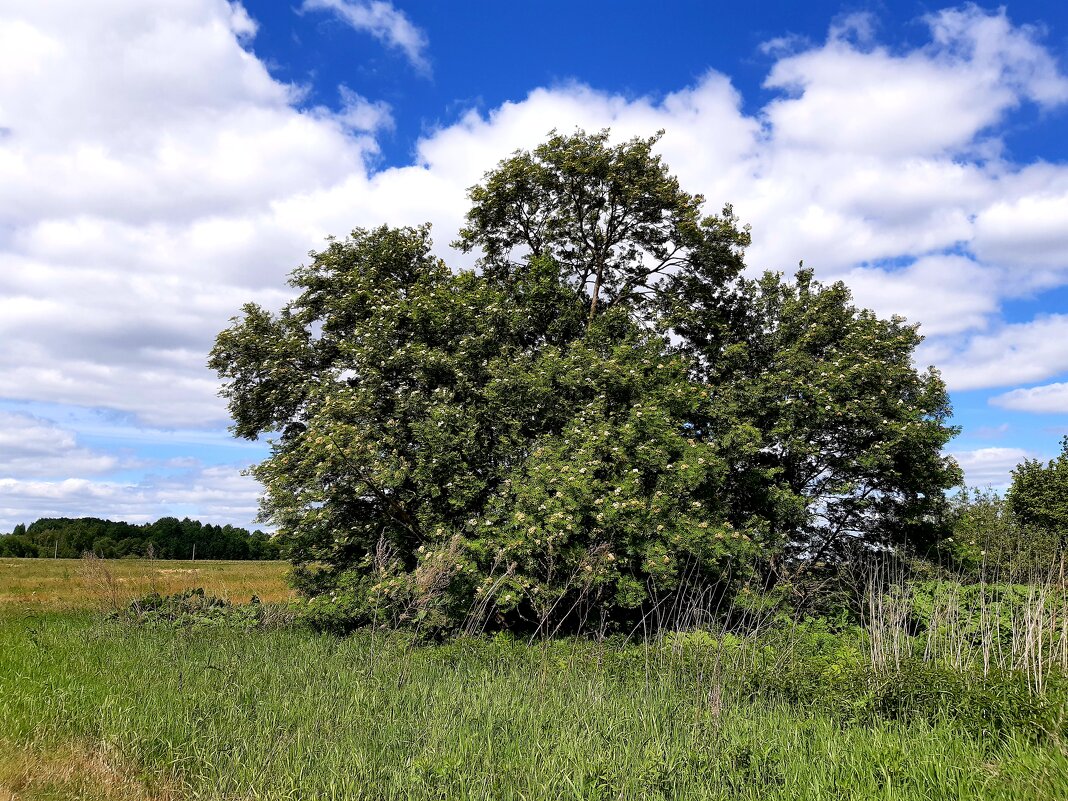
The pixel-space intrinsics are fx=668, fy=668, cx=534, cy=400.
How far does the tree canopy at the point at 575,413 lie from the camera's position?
13.6 metres

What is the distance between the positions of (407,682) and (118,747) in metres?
3.21

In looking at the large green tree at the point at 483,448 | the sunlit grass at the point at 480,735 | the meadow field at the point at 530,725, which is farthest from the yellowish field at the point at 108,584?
the sunlit grass at the point at 480,735

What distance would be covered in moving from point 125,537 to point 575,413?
81.9 m

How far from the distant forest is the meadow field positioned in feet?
228

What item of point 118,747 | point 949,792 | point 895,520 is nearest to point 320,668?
point 118,747

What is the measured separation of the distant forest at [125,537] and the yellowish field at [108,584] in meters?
35.2

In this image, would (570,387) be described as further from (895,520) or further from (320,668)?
(895,520)

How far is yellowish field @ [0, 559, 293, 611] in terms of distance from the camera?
1518cm

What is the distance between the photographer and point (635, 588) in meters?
13.0

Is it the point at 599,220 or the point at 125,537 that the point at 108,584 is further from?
the point at 125,537

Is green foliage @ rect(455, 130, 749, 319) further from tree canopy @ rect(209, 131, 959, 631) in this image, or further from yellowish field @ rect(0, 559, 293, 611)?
yellowish field @ rect(0, 559, 293, 611)

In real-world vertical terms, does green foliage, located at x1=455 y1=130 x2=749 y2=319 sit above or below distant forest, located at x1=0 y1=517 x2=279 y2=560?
above

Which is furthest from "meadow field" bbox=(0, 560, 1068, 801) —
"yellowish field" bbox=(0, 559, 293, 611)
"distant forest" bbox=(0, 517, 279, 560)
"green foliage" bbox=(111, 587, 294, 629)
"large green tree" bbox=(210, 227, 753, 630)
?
"distant forest" bbox=(0, 517, 279, 560)

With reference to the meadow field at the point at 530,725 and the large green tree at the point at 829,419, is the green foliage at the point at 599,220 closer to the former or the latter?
the large green tree at the point at 829,419
